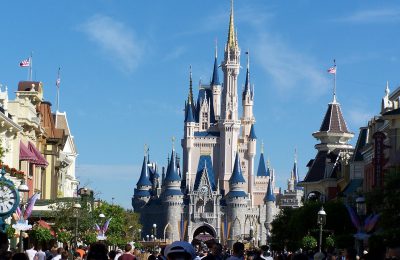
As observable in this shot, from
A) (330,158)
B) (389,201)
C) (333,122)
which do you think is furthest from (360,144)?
(389,201)

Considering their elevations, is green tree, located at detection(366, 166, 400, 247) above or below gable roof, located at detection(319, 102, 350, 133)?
below

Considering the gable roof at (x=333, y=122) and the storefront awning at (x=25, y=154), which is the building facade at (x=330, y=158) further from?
the storefront awning at (x=25, y=154)

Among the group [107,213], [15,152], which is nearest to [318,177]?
[107,213]

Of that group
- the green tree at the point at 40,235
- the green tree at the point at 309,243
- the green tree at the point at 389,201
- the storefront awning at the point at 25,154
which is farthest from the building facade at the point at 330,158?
the green tree at the point at 389,201

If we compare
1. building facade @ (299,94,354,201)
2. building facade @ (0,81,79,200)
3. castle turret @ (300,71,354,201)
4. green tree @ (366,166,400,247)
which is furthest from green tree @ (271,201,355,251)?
green tree @ (366,166,400,247)

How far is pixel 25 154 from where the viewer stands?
5275 cm

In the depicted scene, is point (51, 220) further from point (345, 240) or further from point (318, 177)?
point (318, 177)

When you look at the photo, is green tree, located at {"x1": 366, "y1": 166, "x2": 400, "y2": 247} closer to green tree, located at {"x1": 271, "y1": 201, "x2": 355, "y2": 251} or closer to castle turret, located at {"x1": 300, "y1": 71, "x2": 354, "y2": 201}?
green tree, located at {"x1": 271, "y1": 201, "x2": 355, "y2": 251}

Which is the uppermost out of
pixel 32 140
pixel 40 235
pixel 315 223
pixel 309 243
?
pixel 32 140

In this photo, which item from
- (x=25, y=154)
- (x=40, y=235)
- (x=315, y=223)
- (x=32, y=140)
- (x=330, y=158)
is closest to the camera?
(x=40, y=235)

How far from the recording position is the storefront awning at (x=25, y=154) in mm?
52491

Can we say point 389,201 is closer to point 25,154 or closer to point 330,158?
point 25,154

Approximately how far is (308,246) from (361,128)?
19.5 metres

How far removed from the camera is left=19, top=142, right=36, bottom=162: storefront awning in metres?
52.5
